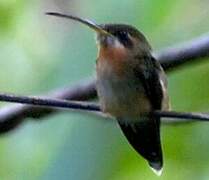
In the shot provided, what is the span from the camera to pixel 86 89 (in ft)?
9.07

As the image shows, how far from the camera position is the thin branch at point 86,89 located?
8.71 ft

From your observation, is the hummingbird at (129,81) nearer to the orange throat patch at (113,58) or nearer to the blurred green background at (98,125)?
the orange throat patch at (113,58)

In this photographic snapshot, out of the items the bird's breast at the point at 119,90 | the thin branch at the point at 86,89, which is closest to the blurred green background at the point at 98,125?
the thin branch at the point at 86,89

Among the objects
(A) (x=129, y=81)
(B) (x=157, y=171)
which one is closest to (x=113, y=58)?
(A) (x=129, y=81)

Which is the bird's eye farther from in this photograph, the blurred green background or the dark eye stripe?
the blurred green background

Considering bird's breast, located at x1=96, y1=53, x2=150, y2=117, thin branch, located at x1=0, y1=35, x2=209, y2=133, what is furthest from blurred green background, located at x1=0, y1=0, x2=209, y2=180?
bird's breast, located at x1=96, y1=53, x2=150, y2=117

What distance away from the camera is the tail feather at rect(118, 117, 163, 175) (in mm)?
2246

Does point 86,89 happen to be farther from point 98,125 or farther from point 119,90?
point 119,90

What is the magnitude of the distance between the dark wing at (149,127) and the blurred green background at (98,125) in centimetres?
7

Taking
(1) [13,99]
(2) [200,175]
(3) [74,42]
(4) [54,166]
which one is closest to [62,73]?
(3) [74,42]

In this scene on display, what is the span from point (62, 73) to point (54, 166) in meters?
0.27

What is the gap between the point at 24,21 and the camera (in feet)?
9.58

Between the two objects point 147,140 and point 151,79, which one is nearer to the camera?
point 151,79

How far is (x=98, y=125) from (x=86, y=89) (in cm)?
34
